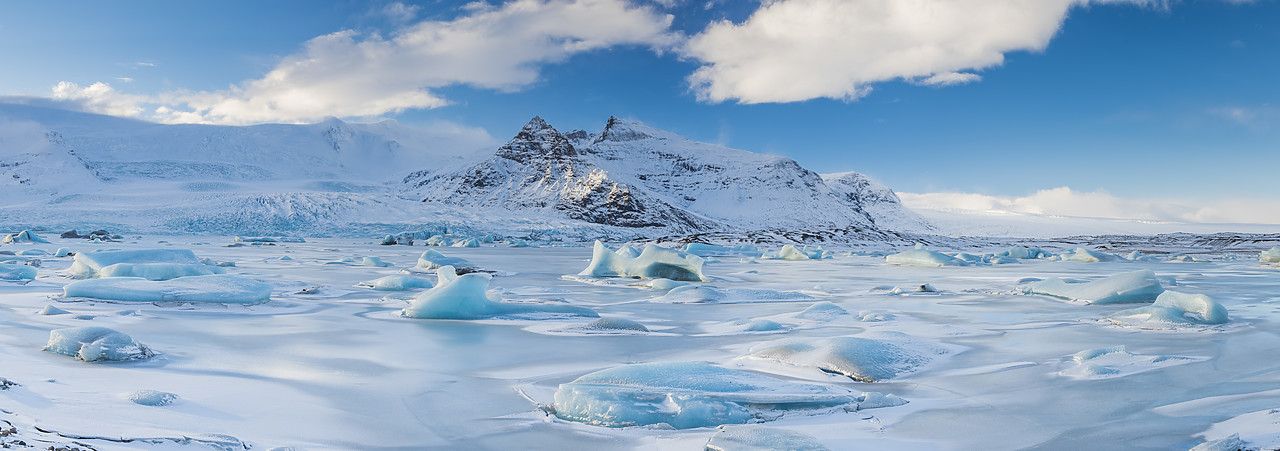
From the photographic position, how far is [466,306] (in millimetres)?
5734

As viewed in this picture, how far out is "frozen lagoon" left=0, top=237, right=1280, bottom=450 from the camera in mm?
2408

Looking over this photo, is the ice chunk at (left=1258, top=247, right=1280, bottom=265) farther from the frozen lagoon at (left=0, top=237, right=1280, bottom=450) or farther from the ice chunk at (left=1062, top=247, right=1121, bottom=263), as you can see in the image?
the frozen lagoon at (left=0, top=237, right=1280, bottom=450)

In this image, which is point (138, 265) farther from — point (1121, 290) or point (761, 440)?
point (1121, 290)

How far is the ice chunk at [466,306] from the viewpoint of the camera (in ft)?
18.6

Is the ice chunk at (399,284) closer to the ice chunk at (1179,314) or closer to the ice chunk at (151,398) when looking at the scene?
the ice chunk at (151,398)

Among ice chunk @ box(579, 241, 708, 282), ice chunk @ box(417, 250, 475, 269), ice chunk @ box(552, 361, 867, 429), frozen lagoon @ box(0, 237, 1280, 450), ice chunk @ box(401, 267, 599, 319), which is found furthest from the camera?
ice chunk @ box(417, 250, 475, 269)

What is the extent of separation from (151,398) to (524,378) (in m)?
1.46

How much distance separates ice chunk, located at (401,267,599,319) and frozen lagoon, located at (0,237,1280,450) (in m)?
0.17

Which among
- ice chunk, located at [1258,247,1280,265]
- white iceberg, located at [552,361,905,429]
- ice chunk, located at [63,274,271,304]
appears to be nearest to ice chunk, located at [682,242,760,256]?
ice chunk, located at [1258,247,1280,265]

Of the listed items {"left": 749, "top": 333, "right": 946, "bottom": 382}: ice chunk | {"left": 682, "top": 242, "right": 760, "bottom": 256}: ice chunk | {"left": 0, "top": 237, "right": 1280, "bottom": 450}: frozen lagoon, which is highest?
{"left": 749, "top": 333, "right": 946, "bottom": 382}: ice chunk

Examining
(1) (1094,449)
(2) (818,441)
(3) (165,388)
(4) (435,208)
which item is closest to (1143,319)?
(1) (1094,449)

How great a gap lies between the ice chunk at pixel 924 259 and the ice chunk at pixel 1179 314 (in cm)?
1156

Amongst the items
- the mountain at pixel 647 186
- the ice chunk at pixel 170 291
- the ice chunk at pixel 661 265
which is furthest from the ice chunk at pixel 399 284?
the mountain at pixel 647 186

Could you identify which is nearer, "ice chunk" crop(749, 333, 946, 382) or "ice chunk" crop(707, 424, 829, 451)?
"ice chunk" crop(707, 424, 829, 451)
